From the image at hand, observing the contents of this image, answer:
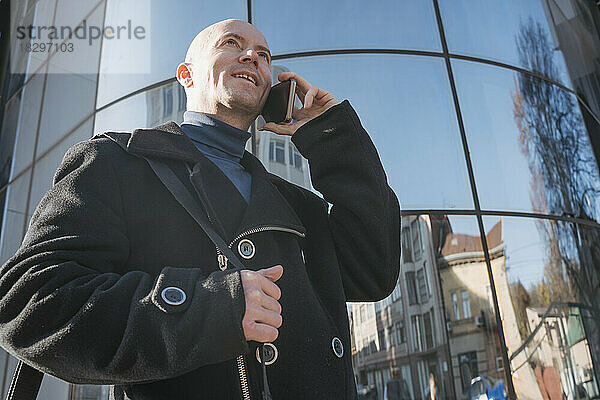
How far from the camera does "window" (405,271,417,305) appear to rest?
13.0 feet

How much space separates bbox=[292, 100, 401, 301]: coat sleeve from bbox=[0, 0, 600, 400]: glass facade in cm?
229

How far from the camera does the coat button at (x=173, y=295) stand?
0.91m

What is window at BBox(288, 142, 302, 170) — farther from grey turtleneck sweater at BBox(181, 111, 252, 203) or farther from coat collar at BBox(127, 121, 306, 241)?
coat collar at BBox(127, 121, 306, 241)

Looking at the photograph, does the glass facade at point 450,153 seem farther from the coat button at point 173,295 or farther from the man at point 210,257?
the coat button at point 173,295

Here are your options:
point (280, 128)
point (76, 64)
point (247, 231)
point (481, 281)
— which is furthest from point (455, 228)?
point (76, 64)

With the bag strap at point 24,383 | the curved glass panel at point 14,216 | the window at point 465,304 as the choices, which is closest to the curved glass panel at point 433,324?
the window at point 465,304

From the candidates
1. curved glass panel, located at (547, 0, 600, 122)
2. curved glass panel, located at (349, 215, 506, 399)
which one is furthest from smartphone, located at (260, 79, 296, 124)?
curved glass panel, located at (547, 0, 600, 122)

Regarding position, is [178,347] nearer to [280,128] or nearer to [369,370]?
[280,128]

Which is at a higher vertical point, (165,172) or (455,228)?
(455,228)

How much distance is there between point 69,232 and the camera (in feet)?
3.33

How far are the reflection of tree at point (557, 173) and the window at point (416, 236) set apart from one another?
2.81ft

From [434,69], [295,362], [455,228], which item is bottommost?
[295,362]

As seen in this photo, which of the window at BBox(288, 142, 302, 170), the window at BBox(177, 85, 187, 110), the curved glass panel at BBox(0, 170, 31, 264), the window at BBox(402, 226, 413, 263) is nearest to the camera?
the window at BBox(402, 226, 413, 263)

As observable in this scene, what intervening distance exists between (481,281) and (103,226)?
3.50 meters
